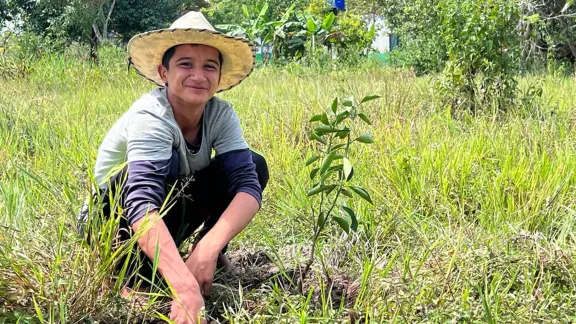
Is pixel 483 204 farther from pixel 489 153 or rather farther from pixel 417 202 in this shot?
pixel 489 153

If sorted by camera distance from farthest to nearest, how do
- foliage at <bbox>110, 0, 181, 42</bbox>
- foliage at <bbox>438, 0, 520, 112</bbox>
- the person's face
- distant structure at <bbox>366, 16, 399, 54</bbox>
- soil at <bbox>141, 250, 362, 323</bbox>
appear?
foliage at <bbox>110, 0, 181, 42</bbox> < distant structure at <bbox>366, 16, 399, 54</bbox> < foliage at <bbox>438, 0, 520, 112</bbox> < the person's face < soil at <bbox>141, 250, 362, 323</bbox>

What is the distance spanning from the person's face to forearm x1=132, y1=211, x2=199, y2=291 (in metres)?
0.42

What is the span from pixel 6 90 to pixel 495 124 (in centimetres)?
357

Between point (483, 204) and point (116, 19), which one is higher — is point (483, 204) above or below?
below

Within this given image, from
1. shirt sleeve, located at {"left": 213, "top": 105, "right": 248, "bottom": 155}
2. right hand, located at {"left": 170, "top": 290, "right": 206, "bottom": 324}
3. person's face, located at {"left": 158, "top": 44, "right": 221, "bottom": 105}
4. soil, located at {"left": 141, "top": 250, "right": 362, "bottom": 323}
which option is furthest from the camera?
shirt sleeve, located at {"left": 213, "top": 105, "right": 248, "bottom": 155}

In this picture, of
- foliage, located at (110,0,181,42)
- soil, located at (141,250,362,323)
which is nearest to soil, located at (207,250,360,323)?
soil, located at (141,250,362,323)

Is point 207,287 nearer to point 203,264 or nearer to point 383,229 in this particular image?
point 203,264

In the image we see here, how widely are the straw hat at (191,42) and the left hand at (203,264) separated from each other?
66cm

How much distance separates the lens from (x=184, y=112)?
1.75 m

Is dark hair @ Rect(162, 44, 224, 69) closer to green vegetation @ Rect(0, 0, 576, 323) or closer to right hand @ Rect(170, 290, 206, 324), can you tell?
green vegetation @ Rect(0, 0, 576, 323)

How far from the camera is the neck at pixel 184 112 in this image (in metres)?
1.74

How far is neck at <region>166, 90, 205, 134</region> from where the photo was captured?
174cm

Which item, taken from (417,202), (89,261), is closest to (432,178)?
(417,202)

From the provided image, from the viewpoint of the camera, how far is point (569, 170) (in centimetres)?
227
